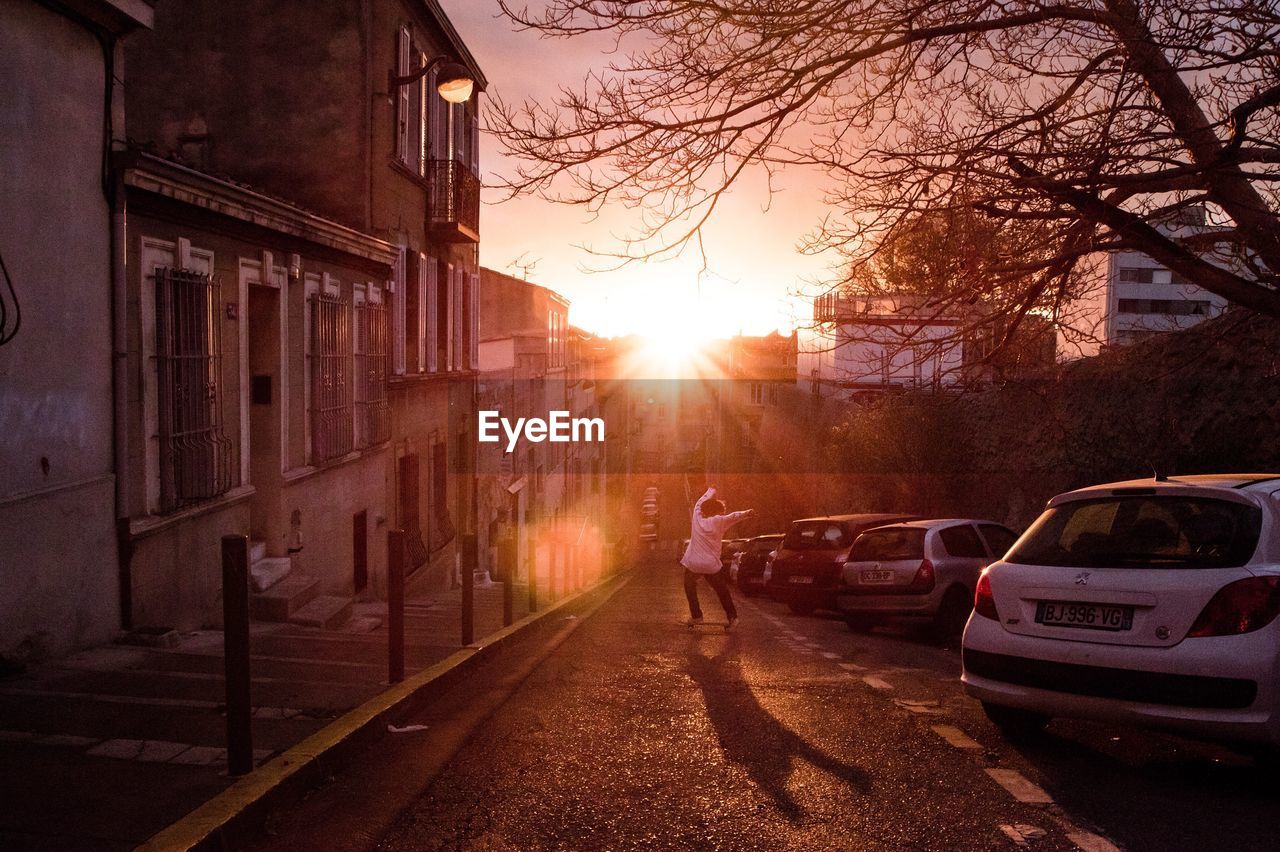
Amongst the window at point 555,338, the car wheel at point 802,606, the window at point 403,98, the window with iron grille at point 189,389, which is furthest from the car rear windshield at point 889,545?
the window at point 555,338

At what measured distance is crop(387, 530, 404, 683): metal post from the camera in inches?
307

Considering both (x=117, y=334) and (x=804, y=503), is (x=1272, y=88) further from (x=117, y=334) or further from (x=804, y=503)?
(x=804, y=503)

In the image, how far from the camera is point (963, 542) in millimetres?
14344

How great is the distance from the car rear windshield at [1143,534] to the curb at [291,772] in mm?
3759

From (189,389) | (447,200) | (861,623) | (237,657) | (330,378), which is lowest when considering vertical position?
(861,623)

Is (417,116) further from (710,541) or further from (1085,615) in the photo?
(1085,615)

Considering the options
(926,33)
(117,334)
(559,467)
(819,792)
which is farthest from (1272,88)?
(559,467)

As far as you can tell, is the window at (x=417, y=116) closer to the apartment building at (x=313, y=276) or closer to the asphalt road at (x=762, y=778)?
the apartment building at (x=313, y=276)

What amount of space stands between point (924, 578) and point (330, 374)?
8.10m

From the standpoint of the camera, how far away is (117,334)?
8.99 metres

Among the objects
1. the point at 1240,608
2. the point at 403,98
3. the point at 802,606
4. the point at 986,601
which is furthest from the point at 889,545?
the point at 403,98

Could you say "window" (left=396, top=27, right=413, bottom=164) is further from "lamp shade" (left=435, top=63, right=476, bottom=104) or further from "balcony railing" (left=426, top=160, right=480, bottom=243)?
"lamp shade" (left=435, top=63, right=476, bottom=104)

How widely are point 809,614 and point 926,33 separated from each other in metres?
11.9

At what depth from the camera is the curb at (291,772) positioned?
437 cm
